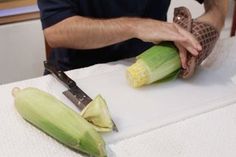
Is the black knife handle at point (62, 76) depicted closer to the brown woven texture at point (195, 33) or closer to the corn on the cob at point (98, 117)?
the corn on the cob at point (98, 117)

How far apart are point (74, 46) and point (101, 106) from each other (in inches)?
13.7

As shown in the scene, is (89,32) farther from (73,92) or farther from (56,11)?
(73,92)

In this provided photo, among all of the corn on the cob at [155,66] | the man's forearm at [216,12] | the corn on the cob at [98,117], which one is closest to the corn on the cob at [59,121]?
the corn on the cob at [98,117]

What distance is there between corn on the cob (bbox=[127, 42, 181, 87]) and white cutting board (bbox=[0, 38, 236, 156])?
2 cm

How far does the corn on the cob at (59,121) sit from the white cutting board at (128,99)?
0.03 meters

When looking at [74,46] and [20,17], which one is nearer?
[74,46]

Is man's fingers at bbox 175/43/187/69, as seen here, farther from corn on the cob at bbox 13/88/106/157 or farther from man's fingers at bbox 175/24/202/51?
corn on the cob at bbox 13/88/106/157

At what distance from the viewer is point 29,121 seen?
0.69 meters

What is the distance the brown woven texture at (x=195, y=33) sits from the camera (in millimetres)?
820

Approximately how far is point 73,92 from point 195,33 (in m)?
0.29

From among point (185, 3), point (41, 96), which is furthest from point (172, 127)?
point (185, 3)

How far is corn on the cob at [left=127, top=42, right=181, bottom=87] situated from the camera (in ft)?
2.63

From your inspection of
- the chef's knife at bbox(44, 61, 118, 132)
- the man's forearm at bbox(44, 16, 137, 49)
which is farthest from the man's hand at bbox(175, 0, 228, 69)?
the chef's knife at bbox(44, 61, 118, 132)

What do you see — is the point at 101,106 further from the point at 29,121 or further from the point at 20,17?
the point at 20,17
